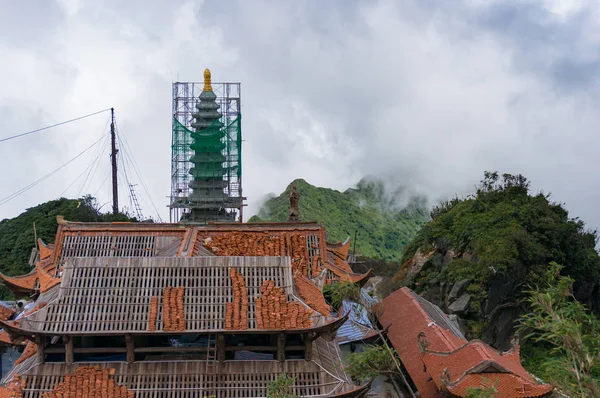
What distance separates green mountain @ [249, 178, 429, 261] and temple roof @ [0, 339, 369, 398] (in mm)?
32835

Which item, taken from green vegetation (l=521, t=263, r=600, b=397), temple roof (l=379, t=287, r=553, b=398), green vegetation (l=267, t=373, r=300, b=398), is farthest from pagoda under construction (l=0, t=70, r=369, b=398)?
green vegetation (l=521, t=263, r=600, b=397)

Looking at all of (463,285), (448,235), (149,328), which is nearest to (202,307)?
(149,328)

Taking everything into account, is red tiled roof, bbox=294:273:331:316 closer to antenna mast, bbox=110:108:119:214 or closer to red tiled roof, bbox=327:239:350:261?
red tiled roof, bbox=327:239:350:261

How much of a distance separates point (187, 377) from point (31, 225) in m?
33.8

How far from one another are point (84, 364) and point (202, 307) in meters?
3.07

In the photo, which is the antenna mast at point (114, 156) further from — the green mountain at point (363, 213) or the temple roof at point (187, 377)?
the temple roof at point (187, 377)

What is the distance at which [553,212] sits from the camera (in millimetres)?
32094

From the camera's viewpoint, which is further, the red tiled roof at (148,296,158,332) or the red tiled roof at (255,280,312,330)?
the red tiled roof at (255,280,312,330)

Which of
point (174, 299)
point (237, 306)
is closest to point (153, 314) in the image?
point (174, 299)

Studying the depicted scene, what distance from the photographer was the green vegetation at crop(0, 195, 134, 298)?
41.8m

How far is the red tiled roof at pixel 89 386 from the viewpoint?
1459 centimetres

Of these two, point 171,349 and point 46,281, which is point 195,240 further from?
point 171,349

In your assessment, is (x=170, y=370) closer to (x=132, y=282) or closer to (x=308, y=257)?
(x=132, y=282)

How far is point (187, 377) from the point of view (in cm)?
1507
